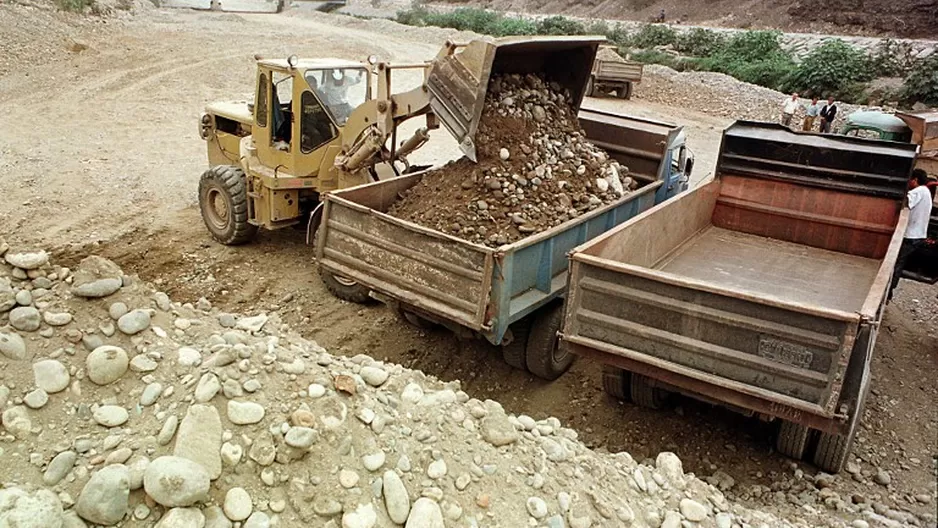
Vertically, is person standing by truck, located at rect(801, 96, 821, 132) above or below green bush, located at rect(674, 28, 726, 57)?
below

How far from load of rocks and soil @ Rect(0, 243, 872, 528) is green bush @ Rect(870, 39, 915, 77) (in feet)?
64.6

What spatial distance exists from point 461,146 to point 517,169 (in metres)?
0.51

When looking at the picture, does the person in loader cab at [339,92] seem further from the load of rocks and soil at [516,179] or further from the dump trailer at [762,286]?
the dump trailer at [762,286]

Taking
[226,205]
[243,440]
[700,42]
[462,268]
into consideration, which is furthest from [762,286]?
[700,42]

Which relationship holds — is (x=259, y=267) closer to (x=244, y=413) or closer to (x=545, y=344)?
(x=545, y=344)

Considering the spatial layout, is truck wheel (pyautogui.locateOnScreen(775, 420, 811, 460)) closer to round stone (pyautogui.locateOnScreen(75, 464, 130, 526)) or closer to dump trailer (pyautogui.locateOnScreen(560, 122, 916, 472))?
dump trailer (pyautogui.locateOnScreen(560, 122, 916, 472))

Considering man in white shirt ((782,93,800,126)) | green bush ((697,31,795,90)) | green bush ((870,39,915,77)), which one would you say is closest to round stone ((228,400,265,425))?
man in white shirt ((782,93,800,126))

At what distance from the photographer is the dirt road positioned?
4961 mm

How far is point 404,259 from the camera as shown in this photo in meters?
5.36

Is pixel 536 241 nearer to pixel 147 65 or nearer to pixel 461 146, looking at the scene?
pixel 461 146

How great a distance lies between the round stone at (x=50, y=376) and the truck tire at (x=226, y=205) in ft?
15.6

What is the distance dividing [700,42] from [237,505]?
26.4 meters

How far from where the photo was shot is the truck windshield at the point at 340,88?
23.6 ft

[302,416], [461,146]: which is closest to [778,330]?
[302,416]
